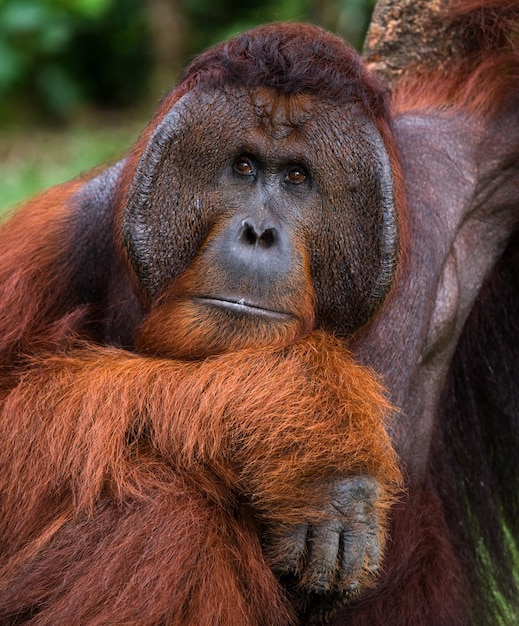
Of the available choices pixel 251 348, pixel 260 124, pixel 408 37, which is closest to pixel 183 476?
pixel 251 348

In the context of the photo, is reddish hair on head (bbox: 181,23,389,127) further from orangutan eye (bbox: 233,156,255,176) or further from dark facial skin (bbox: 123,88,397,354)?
orangutan eye (bbox: 233,156,255,176)

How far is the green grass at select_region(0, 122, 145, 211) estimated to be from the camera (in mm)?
6629

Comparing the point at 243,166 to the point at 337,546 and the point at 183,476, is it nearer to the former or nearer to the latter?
the point at 183,476

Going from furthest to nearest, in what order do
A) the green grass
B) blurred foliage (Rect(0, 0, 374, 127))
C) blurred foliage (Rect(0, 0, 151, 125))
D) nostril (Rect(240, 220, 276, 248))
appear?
blurred foliage (Rect(0, 0, 151, 125))
blurred foliage (Rect(0, 0, 374, 127))
the green grass
nostril (Rect(240, 220, 276, 248))

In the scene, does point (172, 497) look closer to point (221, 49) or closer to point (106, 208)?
point (106, 208)

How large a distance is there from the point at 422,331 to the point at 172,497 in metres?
1.00

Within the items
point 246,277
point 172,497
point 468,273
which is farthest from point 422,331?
point 172,497

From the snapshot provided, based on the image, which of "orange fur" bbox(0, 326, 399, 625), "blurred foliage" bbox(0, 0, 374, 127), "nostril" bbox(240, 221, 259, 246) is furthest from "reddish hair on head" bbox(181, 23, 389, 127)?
"blurred foliage" bbox(0, 0, 374, 127)

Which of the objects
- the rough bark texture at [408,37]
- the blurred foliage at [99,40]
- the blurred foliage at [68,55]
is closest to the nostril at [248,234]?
the rough bark texture at [408,37]

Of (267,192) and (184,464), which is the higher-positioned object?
(267,192)

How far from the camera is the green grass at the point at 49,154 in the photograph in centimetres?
663

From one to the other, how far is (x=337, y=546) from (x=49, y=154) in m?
5.73

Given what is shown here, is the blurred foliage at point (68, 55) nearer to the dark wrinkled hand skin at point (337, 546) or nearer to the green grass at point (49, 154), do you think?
the green grass at point (49, 154)

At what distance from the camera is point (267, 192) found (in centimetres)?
290
